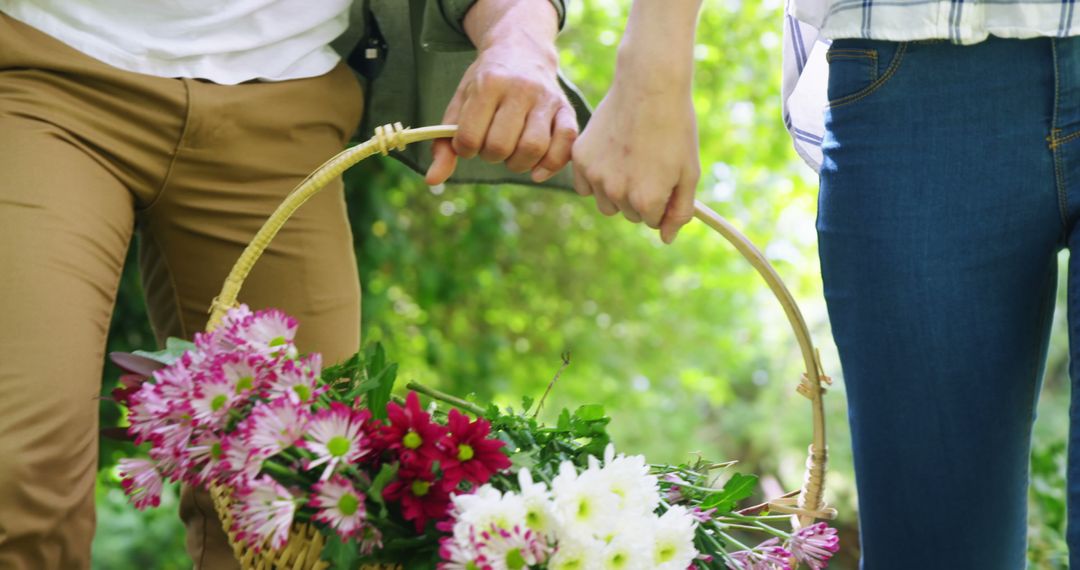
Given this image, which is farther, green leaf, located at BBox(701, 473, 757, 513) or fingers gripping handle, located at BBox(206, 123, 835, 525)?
fingers gripping handle, located at BBox(206, 123, 835, 525)

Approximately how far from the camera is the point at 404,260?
3.61 m

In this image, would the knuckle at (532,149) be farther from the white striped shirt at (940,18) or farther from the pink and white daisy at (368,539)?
the pink and white daisy at (368,539)

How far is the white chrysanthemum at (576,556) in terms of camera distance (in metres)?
1.04

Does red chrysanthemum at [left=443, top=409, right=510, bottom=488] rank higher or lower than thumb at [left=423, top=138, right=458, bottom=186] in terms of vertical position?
lower

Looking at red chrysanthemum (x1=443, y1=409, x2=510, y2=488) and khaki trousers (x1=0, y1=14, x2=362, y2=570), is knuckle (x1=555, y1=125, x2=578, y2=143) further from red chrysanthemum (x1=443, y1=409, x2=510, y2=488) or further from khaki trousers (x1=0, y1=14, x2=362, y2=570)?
red chrysanthemum (x1=443, y1=409, x2=510, y2=488)

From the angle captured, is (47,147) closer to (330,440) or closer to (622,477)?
(330,440)

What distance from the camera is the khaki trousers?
121cm

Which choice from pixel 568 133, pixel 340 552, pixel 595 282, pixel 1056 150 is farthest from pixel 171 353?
pixel 595 282

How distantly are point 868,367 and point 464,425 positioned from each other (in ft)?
1.39

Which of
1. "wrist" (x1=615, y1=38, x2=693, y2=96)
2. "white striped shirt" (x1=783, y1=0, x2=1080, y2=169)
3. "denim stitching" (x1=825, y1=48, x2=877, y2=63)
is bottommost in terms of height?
"wrist" (x1=615, y1=38, x2=693, y2=96)

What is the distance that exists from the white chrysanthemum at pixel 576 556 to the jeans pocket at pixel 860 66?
1.65 feet

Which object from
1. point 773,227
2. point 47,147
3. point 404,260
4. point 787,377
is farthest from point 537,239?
point 787,377

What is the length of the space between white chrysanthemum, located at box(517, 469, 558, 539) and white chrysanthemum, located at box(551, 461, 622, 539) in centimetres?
1

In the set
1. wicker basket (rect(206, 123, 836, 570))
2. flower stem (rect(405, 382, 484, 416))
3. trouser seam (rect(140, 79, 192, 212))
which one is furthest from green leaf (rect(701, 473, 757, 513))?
trouser seam (rect(140, 79, 192, 212))
